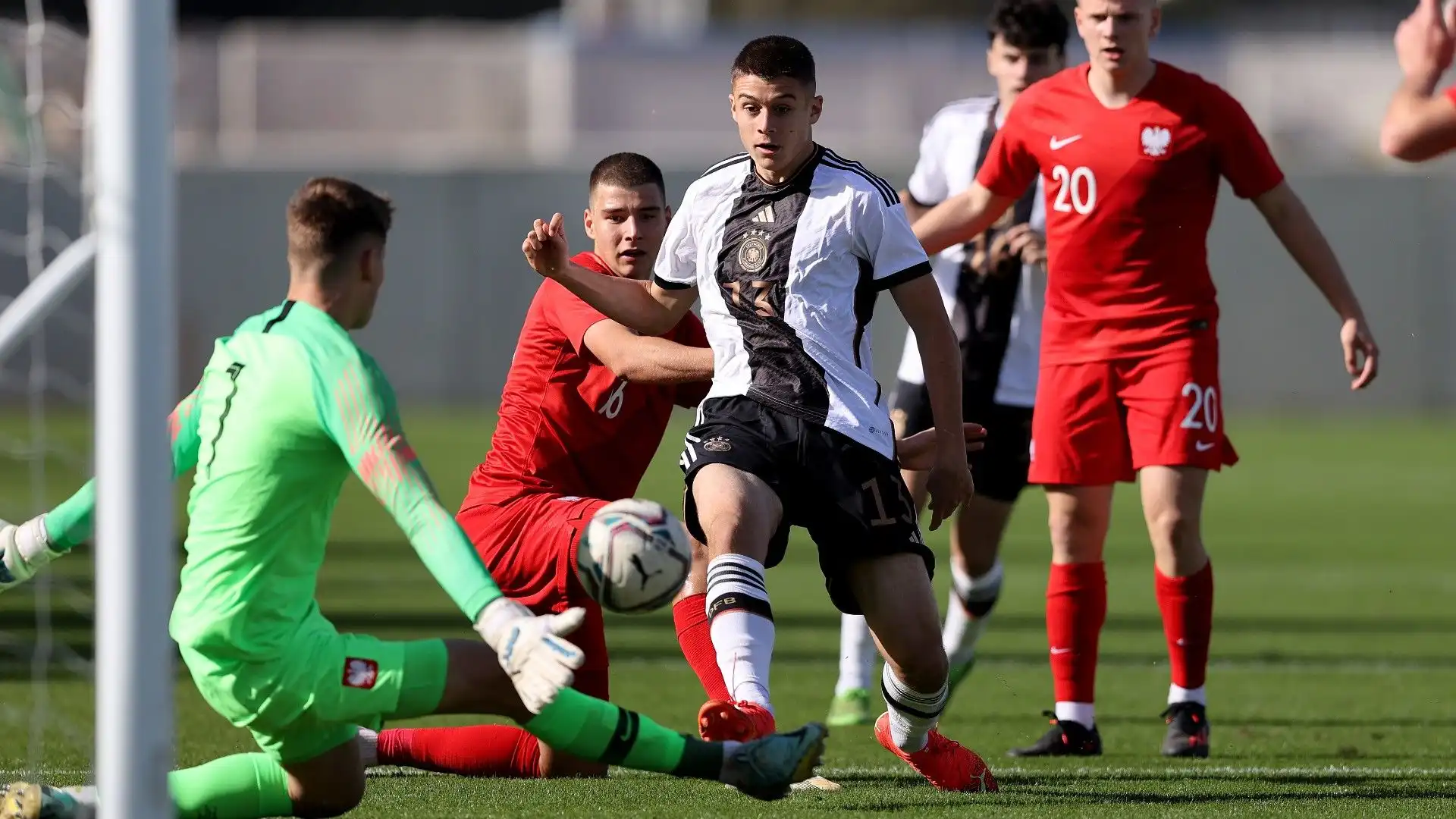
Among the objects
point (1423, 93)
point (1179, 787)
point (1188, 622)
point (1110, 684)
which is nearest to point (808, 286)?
point (1423, 93)

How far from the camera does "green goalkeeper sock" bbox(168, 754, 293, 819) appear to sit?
4.06 m

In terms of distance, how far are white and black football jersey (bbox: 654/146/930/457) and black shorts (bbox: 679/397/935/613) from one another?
44 mm

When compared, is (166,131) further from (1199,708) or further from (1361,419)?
(1361,419)

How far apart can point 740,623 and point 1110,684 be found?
3.37 meters

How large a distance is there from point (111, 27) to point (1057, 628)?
367 cm

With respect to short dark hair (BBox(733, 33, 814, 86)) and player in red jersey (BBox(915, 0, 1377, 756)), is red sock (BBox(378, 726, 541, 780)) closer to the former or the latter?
player in red jersey (BBox(915, 0, 1377, 756))

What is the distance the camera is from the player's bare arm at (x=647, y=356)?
485 cm

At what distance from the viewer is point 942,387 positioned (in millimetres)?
4672

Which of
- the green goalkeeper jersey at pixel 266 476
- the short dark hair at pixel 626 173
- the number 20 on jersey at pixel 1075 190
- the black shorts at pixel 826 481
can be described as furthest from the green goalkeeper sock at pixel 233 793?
the number 20 on jersey at pixel 1075 190

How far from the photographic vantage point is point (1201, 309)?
5730 millimetres

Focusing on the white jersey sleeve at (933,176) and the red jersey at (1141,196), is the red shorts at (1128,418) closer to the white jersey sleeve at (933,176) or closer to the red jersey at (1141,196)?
the red jersey at (1141,196)

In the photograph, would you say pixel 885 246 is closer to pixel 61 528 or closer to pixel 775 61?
pixel 775 61

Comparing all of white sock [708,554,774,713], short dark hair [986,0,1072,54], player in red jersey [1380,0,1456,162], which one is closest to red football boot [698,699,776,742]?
white sock [708,554,774,713]

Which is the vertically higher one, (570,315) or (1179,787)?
(570,315)
